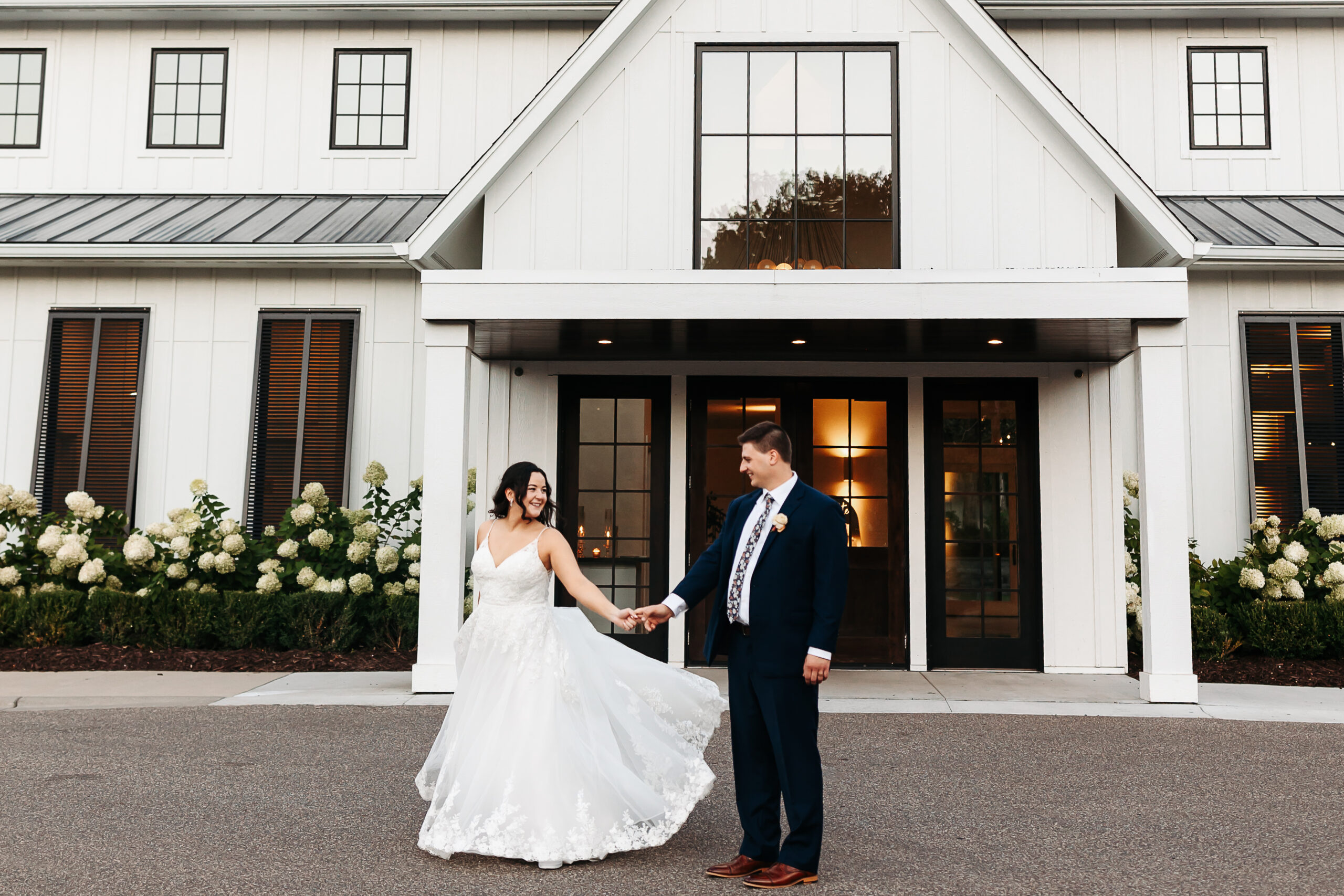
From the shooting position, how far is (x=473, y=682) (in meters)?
4.76

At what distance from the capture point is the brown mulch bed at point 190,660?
30.3ft

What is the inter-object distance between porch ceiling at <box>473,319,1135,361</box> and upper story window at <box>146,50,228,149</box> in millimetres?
5756

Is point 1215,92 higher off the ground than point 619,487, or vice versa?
point 1215,92

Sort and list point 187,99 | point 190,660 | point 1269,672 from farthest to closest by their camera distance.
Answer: point 187,99 < point 190,660 < point 1269,672

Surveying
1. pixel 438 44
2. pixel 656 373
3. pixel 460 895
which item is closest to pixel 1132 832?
pixel 460 895

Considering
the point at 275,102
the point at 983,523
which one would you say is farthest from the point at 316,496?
the point at 983,523

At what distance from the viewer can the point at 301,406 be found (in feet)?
36.3

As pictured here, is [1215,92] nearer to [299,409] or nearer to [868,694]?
[868,694]

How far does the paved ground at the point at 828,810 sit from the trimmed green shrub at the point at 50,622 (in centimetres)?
231

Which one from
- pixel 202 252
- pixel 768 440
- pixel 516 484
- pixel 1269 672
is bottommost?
pixel 1269 672

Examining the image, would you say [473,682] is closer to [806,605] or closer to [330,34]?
[806,605]

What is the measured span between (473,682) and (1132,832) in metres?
3.33

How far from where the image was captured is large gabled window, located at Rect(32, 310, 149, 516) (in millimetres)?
11078

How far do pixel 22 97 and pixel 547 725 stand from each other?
12.6 m
